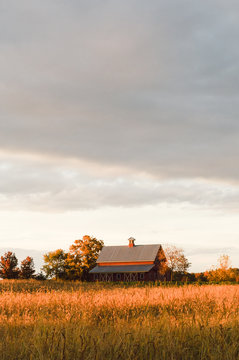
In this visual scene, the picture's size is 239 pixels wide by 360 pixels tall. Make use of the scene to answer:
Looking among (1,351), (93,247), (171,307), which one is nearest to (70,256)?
(93,247)

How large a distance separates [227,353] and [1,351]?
341 centimetres

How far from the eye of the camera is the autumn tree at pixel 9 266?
59.7m

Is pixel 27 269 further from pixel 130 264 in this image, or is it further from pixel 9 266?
pixel 130 264

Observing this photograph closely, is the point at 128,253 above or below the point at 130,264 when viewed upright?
above

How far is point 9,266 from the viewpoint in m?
60.0

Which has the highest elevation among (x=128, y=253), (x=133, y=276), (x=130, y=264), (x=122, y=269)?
(x=128, y=253)

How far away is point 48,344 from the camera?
5.49 meters

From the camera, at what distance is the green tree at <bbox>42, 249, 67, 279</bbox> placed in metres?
70.0

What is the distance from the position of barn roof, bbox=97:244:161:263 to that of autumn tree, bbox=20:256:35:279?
1101 cm

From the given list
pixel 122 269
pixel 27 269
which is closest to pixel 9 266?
pixel 27 269

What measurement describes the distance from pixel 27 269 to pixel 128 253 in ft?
55.0

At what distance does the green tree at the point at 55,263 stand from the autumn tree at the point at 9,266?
409 inches

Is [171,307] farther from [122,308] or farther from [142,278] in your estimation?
[142,278]

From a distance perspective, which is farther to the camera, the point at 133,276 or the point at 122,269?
the point at 122,269
